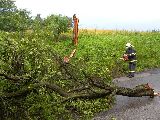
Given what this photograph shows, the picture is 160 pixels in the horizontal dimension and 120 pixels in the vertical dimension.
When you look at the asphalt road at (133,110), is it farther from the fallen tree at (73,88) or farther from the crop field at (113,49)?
the crop field at (113,49)

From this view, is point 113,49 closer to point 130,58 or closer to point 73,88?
point 130,58

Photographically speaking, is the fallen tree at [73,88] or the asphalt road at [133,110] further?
the asphalt road at [133,110]

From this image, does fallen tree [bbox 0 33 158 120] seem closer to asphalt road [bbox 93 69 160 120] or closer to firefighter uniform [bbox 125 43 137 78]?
asphalt road [bbox 93 69 160 120]

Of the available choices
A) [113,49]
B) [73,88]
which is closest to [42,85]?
[73,88]

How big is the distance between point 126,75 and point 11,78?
906 centimetres

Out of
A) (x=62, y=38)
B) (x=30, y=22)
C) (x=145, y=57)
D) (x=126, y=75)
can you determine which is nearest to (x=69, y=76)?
(x=126, y=75)

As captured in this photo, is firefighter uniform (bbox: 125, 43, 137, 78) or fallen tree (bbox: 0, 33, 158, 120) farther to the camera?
firefighter uniform (bbox: 125, 43, 137, 78)

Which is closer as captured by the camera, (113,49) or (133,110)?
(133,110)

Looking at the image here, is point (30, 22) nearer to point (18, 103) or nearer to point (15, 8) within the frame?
point (15, 8)

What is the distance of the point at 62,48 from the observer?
2072 cm

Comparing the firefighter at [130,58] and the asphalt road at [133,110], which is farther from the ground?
the firefighter at [130,58]

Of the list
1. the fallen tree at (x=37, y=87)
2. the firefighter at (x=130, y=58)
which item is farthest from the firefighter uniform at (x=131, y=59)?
the fallen tree at (x=37, y=87)

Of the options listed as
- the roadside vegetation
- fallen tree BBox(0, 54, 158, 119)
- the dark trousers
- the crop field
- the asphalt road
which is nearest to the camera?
fallen tree BBox(0, 54, 158, 119)

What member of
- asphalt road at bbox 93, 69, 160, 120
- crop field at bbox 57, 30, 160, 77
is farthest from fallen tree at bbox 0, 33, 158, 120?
crop field at bbox 57, 30, 160, 77
